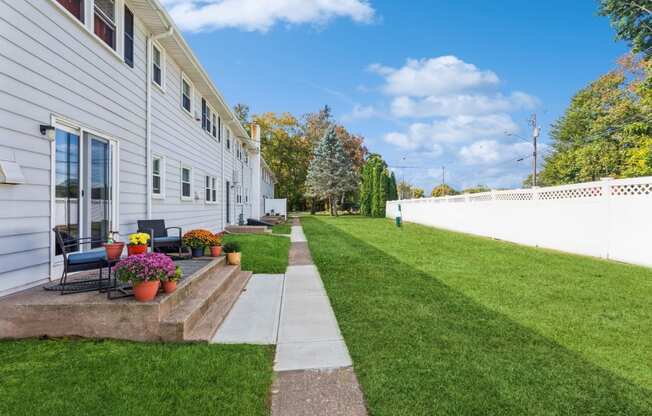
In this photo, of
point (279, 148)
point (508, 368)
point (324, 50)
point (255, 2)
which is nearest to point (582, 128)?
point (324, 50)

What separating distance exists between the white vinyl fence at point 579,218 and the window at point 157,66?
1030 cm

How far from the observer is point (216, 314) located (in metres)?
4.18

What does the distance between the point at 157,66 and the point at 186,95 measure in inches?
87.8

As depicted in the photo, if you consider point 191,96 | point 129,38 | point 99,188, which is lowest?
point 99,188

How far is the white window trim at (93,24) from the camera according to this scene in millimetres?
4707

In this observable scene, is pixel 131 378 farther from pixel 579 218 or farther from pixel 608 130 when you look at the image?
pixel 608 130

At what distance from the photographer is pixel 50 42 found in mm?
4344

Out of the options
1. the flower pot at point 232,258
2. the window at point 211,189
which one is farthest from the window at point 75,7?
the window at point 211,189

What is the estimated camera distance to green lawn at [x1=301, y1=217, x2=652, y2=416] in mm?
2461

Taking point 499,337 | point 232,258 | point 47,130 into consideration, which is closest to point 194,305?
point 232,258

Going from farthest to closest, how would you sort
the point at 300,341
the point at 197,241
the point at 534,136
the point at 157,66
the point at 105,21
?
1. the point at 534,136
2. the point at 157,66
3. the point at 197,241
4. the point at 105,21
5. the point at 300,341

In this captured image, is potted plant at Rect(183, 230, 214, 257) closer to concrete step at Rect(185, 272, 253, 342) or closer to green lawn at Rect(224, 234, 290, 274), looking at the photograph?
concrete step at Rect(185, 272, 253, 342)

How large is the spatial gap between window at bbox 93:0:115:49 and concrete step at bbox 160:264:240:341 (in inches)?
160

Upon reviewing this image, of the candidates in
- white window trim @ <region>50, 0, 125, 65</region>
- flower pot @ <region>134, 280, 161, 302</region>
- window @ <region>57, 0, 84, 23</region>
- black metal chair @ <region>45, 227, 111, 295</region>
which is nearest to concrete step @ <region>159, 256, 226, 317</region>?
flower pot @ <region>134, 280, 161, 302</region>
